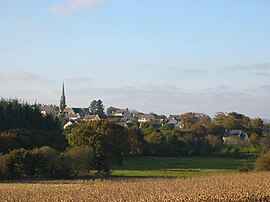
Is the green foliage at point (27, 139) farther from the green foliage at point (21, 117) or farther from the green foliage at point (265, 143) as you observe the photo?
the green foliage at point (265, 143)

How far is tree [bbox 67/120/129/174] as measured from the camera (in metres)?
53.1

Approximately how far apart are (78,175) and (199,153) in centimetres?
4041

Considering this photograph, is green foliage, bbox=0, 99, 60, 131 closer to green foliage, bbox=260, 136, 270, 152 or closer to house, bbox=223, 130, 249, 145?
house, bbox=223, 130, 249, 145

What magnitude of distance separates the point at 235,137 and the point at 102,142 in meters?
49.7

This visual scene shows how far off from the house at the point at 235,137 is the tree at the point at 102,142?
43322 mm

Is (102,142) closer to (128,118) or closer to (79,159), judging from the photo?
(79,159)

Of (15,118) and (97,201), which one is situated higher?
(15,118)

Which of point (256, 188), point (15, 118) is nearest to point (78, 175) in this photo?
point (256, 188)

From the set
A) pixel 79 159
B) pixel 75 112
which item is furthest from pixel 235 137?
pixel 75 112

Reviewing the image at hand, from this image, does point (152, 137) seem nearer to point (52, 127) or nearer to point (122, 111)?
point (52, 127)

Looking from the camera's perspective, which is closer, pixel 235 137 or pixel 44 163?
pixel 44 163

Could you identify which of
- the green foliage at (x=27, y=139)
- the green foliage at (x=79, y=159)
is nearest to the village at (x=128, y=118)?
the green foliage at (x=27, y=139)

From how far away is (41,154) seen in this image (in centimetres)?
4719

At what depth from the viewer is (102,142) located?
53844 mm
